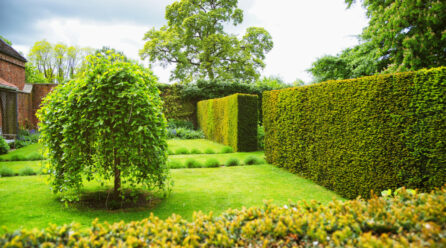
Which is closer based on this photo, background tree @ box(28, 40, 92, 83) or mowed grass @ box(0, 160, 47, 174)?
mowed grass @ box(0, 160, 47, 174)

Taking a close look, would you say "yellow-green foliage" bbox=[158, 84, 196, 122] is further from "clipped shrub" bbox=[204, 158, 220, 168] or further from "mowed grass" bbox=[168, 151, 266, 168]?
"clipped shrub" bbox=[204, 158, 220, 168]

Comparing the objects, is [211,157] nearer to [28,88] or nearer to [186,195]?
[186,195]

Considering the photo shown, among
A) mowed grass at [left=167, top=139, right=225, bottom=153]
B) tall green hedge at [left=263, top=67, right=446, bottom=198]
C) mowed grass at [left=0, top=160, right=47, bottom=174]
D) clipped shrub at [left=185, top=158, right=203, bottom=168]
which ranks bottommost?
mowed grass at [left=0, top=160, right=47, bottom=174]

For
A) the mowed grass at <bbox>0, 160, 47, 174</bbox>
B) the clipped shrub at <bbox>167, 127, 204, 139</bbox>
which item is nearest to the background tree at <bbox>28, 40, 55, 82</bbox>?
the clipped shrub at <bbox>167, 127, 204, 139</bbox>

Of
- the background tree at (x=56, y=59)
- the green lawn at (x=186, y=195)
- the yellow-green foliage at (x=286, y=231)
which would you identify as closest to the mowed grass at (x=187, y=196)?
the green lawn at (x=186, y=195)

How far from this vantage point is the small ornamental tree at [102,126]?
15.0 ft

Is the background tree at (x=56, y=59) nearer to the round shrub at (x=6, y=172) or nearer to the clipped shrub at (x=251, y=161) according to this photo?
the round shrub at (x=6, y=172)

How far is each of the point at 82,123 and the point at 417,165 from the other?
5.29m

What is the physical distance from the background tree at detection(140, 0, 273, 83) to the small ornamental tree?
2214 cm

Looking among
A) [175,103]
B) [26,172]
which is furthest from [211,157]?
[175,103]

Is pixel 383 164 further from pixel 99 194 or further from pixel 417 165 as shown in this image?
pixel 99 194

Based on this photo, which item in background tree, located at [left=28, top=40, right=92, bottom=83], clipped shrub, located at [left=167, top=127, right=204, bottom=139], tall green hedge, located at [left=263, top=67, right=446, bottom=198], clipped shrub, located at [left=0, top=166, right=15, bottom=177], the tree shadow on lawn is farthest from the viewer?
background tree, located at [left=28, top=40, right=92, bottom=83]

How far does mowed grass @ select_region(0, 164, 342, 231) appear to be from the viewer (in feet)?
14.8

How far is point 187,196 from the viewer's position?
5.69m
